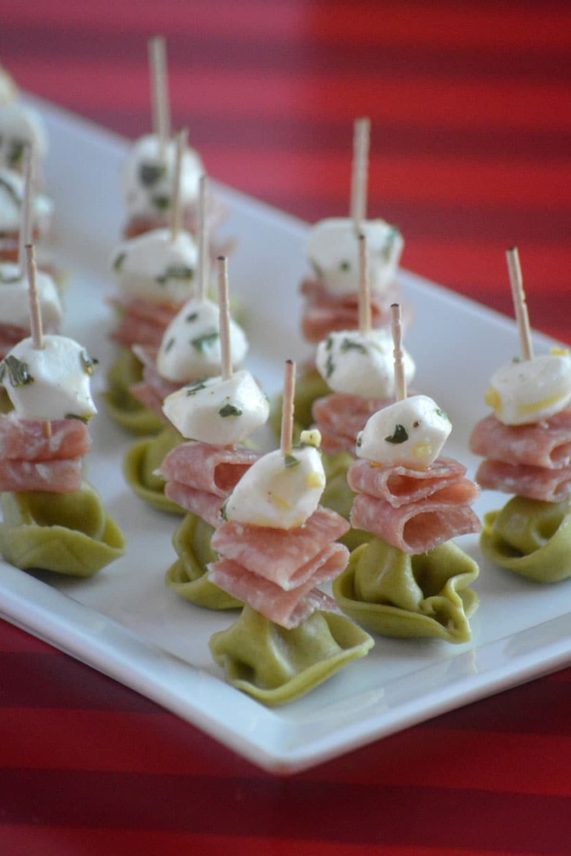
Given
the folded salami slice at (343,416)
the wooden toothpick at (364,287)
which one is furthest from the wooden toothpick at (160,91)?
the folded salami slice at (343,416)

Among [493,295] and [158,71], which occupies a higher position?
[158,71]

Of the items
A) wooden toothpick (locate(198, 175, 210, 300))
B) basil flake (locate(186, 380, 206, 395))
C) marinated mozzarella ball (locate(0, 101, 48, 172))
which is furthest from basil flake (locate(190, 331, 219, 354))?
marinated mozzarella ball (locate(0, 101, 48, 172))

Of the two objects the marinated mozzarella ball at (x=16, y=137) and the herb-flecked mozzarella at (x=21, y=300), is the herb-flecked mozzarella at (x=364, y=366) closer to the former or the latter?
the herb-flecked mozzarella at (x=21, y=300)

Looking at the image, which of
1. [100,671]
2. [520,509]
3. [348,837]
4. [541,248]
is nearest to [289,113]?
[541,248]

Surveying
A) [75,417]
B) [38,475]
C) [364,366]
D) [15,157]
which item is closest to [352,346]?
[364,366]

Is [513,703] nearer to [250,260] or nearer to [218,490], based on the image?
[218,490]

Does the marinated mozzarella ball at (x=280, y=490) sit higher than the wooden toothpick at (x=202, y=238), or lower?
lower
